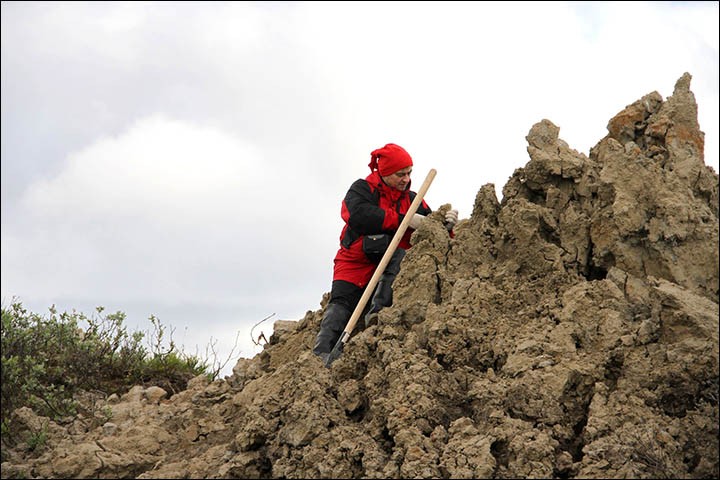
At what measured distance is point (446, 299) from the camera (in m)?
7.24

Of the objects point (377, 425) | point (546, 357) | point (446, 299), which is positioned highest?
point (446, 299)

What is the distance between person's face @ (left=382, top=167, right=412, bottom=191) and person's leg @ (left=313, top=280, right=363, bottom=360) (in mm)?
973

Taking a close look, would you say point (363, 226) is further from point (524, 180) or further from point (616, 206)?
point (616, 206)

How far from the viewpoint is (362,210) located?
26.7 ft

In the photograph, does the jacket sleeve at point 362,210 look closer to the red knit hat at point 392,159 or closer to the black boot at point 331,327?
the red knit hat at point 392,159

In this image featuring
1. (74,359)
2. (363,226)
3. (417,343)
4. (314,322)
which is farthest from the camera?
(74,359)

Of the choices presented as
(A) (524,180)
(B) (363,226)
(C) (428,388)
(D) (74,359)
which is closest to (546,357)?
(C) (428,388)

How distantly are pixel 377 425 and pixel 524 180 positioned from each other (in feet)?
7.81

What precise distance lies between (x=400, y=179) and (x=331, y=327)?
1.44 m

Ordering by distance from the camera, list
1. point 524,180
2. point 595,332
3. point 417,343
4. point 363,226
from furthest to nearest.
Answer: point 363,226
point 524,180
point 417,343
point 595,332

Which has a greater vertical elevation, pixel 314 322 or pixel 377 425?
pixel 314 322

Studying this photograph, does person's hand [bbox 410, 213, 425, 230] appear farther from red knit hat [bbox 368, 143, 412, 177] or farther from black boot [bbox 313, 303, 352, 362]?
black boot [bbox 313, 303, 352, 362]

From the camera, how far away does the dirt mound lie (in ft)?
19.2

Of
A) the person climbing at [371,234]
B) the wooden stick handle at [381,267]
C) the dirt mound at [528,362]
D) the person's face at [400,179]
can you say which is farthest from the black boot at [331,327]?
the person's face at [400,179]
